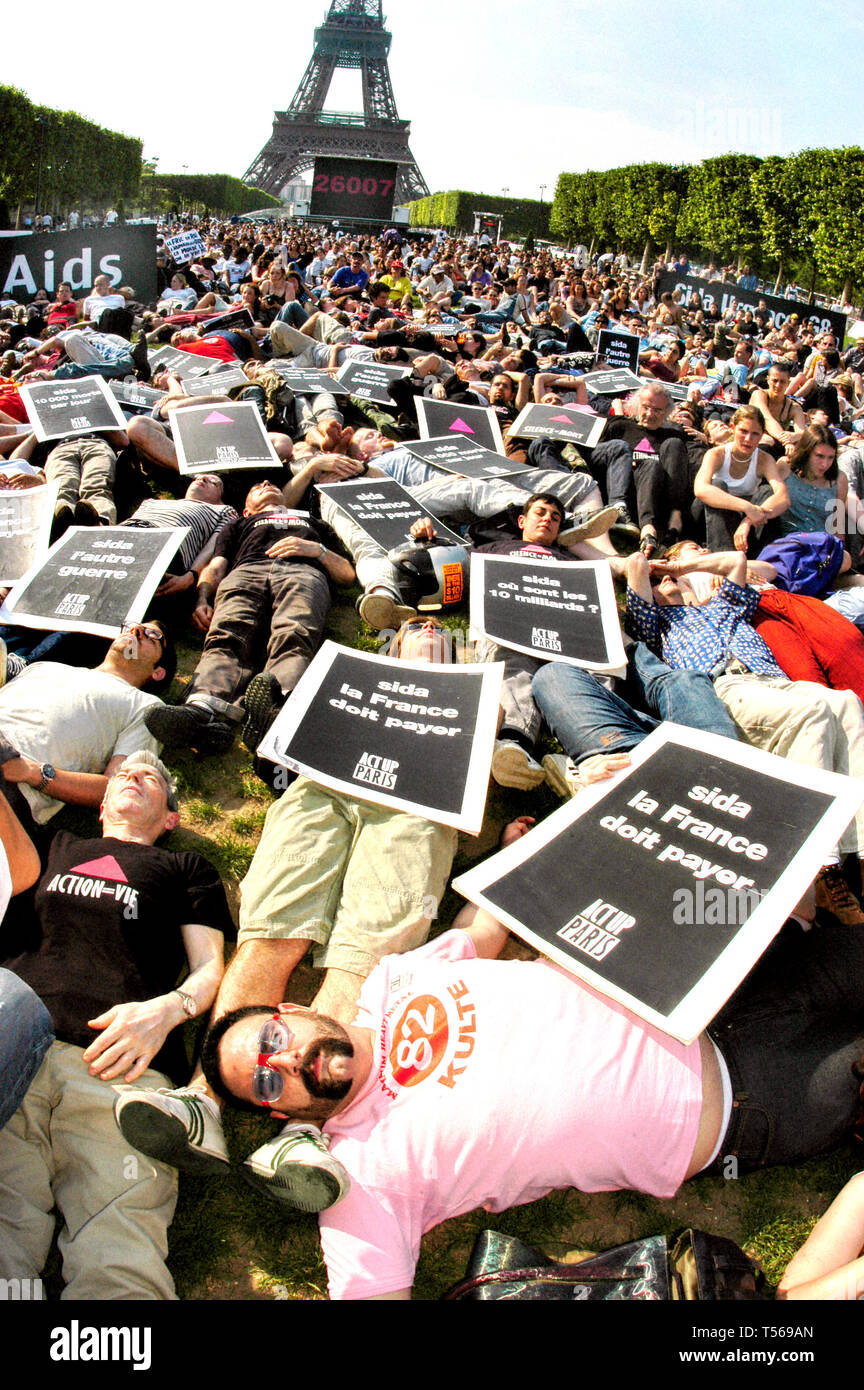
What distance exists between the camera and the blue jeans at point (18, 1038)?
7.18ft

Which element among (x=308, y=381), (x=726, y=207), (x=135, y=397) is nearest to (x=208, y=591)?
(x=135, y=397)

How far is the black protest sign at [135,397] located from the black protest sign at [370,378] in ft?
7.13

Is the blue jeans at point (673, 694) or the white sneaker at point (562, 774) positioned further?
the blue jeans at point (673, 694)

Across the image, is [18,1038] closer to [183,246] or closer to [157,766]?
[157,766]

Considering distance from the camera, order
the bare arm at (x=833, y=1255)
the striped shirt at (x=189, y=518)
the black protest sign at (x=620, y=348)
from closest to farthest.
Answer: the bare arm at (x=833, y=1255)
the striped shirt at (x=189, y=518)
the black protest sign at (x=620, y=348)

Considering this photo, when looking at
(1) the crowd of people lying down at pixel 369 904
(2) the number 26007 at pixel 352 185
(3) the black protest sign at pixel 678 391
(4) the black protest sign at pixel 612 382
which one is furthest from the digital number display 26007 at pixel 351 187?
(1) the crowd of people lying down at pixel 369 904

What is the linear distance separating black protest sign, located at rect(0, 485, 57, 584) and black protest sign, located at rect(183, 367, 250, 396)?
343 cm

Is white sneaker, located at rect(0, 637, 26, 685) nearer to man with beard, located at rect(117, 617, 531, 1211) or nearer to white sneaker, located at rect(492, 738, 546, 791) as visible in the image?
man with beard, located at rect(117, 617, 531, 1211)

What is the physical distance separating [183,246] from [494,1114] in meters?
18.6

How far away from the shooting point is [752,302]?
22.5 meters

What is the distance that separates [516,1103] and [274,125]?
96108 millimetres

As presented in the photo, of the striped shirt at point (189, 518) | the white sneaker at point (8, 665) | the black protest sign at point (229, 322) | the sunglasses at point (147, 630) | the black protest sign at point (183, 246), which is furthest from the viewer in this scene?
the black protest sign at point (183, 246)

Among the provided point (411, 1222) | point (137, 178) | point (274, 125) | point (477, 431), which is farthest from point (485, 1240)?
point (274, 125)

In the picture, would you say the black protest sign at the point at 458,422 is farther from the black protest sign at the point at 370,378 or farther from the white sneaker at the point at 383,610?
the white sneaker at the point at 383,610
